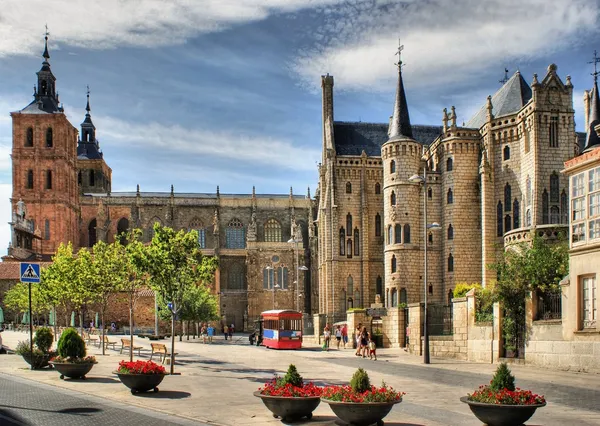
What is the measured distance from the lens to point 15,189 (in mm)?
85375

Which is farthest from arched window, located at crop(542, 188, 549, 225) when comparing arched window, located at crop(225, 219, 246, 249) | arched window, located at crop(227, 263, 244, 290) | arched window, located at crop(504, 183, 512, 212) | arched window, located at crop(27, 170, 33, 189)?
arched window, located at crop(27, 170, 33, 189)

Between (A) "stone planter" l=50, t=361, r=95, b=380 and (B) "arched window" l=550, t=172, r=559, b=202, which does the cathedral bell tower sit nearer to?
(B) "arched window" l=550, t=172, r=559, b=202

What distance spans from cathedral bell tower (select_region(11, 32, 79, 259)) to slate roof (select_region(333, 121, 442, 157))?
36.1m

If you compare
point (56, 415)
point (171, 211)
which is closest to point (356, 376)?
point (56, 415)

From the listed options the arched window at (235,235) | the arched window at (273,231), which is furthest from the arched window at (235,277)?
the arched window at (273,231)

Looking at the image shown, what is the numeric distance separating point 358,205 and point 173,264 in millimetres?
38966

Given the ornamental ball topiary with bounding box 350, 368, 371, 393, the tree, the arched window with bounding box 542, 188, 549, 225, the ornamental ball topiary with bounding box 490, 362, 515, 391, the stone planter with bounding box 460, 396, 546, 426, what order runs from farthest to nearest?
the arched window with bounding box 542, 188, 549, 225 < the tree < the ornamental ball topiary with bounding box 350, 368, 371, 393 < the ornamental ball topiary with bounding box 490, 362, 515, 391 < the stone planter with bounding box 460, 396, 546, 426

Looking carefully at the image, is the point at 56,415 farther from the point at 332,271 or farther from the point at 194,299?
the point at 332,271

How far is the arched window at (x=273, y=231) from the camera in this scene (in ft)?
286

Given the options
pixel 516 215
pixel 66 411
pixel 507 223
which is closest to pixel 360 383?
pixel 66 411

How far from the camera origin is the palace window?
75.9ft

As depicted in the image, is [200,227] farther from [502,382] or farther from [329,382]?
[502,382]

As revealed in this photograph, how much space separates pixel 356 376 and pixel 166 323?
55.3 meters

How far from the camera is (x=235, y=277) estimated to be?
272 feet
